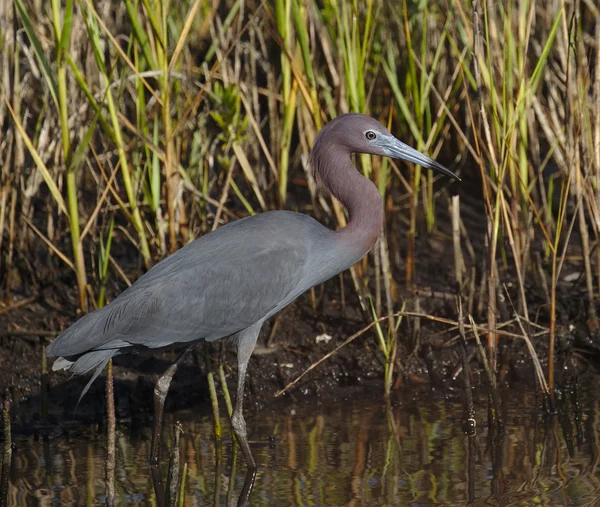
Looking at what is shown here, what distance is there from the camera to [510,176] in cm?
485

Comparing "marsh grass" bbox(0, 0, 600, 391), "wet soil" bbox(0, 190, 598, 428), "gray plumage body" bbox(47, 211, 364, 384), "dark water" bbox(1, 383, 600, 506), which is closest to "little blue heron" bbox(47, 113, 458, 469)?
"gray plumage body" bbox(47, 211, 364, 384)

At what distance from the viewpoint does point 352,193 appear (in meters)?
4.28

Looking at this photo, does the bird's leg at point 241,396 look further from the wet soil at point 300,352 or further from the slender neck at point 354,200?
the slender neck at point 354,200

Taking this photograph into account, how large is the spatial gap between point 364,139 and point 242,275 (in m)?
0.79

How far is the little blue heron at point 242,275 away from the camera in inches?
161

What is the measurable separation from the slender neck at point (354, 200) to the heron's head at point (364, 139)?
0.06 metres

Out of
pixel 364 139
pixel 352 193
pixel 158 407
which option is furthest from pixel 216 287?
pixel 364 139

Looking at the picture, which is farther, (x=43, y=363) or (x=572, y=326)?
(x=572, y=326)

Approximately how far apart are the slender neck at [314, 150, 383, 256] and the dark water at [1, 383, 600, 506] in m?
0.88

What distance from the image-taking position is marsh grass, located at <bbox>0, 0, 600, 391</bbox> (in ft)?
14.5

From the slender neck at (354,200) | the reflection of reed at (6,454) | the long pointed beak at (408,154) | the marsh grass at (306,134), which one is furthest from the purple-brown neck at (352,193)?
the reflection of reed at (6,454)

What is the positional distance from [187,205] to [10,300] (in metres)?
1.11

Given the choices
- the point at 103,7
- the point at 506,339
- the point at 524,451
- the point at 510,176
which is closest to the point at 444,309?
the point at 506,339

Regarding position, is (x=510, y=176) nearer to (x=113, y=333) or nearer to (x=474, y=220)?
(x=474, y=220)
